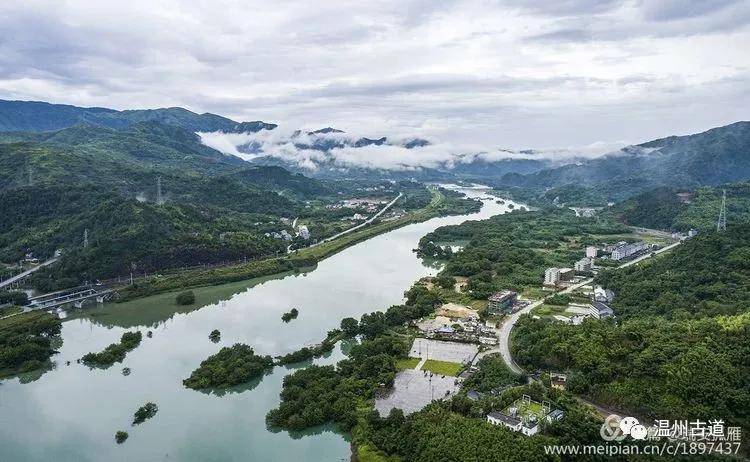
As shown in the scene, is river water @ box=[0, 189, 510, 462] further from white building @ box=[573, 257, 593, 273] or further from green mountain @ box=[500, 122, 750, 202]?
green mountain @ box=[500, 122, 750, 202]

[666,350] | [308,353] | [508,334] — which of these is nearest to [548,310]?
[508,334]

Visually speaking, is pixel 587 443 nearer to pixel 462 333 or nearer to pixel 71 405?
pixel 462 333

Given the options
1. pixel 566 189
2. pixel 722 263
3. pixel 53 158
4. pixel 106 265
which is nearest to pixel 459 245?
pixel 722 263

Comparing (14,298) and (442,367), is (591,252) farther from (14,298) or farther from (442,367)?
(14,298)

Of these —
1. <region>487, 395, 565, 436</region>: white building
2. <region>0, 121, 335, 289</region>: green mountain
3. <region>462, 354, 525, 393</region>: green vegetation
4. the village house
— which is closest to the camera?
<region>487, 395, 565, 436</region>: white building

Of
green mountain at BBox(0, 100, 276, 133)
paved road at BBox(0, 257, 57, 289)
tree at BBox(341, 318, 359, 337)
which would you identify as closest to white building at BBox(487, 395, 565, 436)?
tree at BBox(341, 318, 359, 337)

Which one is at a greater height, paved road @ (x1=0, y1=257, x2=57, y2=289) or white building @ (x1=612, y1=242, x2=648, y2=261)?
paved road @ (x1=0, y1=257, x2=57, y2=289)

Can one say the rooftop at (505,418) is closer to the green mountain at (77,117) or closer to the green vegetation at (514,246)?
the green vegetation at (514,246)
